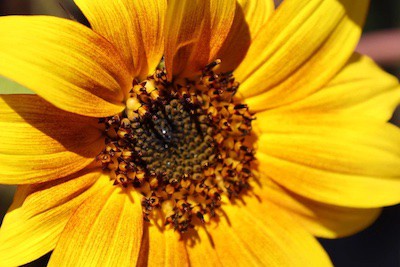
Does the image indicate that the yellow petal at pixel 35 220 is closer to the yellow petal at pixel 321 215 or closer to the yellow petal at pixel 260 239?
the yellow petal at pixel 260 239

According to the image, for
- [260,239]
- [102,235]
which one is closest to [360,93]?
[260,239]

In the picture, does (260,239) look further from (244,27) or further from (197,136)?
(244,27)

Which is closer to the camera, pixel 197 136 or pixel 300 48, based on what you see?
pixel 300 48

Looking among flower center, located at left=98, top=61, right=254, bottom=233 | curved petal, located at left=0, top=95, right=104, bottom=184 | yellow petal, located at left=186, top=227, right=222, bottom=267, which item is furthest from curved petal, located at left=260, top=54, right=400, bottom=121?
curved petal, located at left=0, top=95, right=104, bottom=184

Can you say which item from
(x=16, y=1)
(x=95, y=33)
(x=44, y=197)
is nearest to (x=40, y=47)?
(x=95, y=33)

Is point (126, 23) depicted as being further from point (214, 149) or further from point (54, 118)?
A: point (214, 149)

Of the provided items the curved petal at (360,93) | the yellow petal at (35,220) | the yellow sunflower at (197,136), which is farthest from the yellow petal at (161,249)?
the curved petal at (360,93)

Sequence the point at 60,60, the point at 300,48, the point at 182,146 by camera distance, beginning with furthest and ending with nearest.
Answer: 1. the point at 182,146
2. the point at 300,48
3. the point at 60,60
